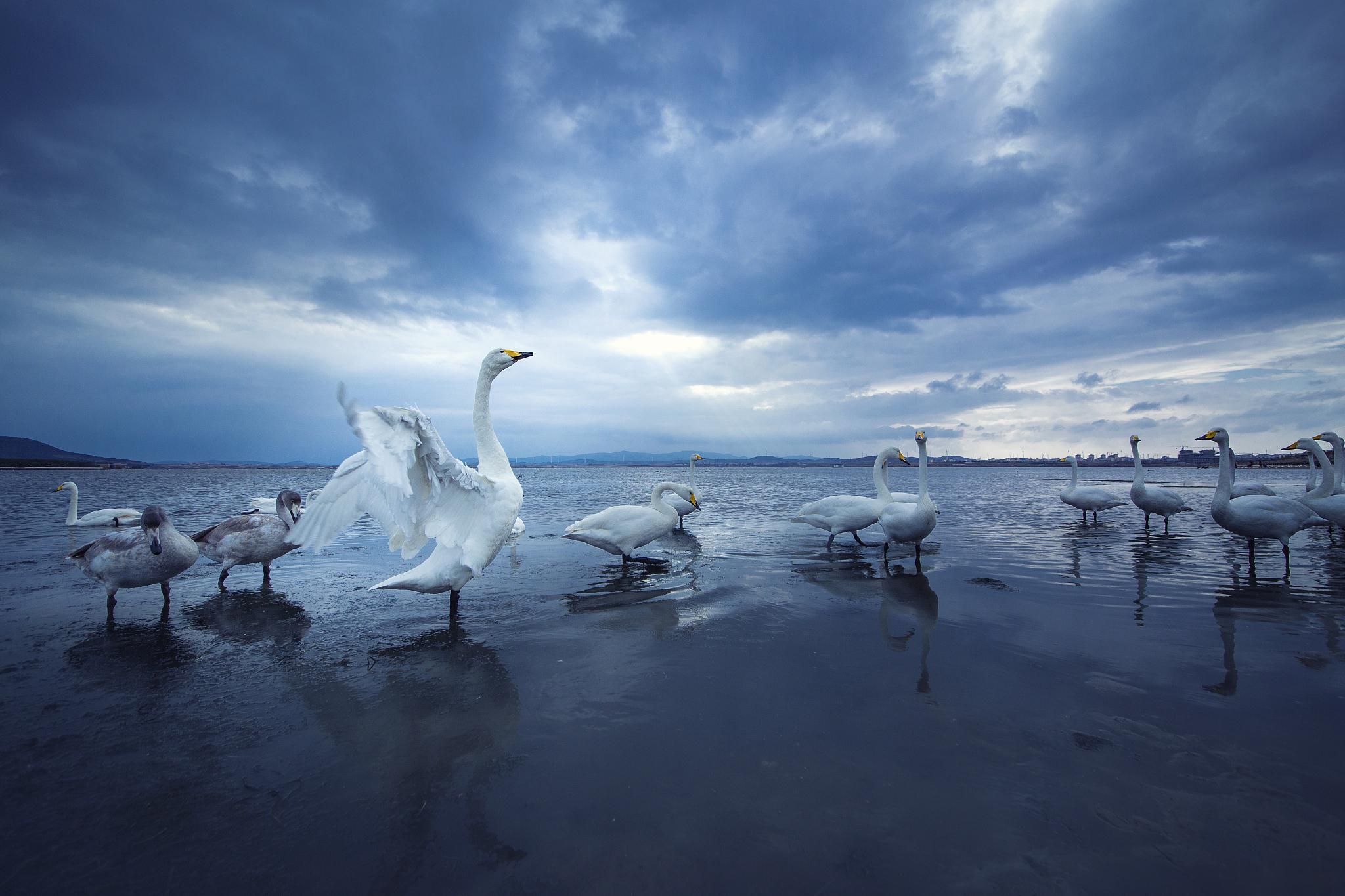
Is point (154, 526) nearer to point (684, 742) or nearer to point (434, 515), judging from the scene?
point (434, 515)

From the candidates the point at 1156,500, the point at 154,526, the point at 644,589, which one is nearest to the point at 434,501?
the point at 644,589

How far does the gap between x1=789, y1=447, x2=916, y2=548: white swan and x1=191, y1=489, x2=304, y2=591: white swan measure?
10288 mm

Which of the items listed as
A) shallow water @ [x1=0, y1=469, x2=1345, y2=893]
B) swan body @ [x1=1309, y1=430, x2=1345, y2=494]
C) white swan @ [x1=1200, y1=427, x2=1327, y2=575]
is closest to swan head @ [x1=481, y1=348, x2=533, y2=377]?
shallow water @ [x1=0, y1=469, x2=1345, y2=893]

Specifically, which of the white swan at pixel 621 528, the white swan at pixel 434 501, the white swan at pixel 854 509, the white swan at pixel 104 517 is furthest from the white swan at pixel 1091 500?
the white swan at pixel 104 517

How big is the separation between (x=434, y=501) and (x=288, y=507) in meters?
5.01

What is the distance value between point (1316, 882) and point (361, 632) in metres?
7.93

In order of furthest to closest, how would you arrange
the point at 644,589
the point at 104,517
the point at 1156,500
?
the point at 104,517
the point at 1156,500
the point at 644,589

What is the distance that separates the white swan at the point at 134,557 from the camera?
6875 millimetres

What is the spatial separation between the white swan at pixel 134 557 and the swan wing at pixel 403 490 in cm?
190

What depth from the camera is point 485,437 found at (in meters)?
7.01

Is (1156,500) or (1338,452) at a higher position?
(1338,452)

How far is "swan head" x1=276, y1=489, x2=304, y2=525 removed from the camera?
913 cm

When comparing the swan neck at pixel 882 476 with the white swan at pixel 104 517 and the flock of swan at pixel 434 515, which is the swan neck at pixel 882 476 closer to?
the flock of swan at pixel 434 515

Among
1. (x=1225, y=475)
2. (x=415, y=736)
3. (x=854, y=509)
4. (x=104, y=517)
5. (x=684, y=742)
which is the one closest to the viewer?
(x=684, y=742)
